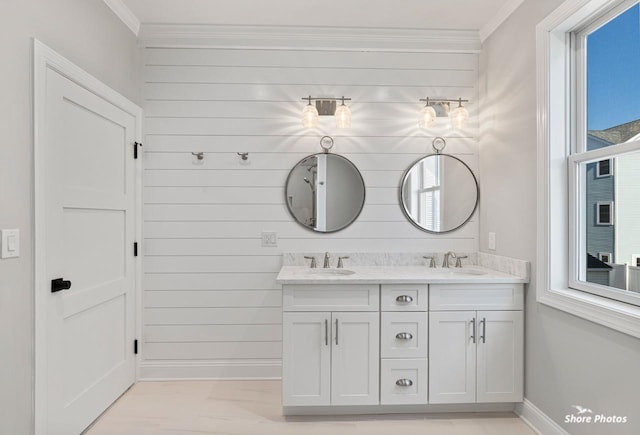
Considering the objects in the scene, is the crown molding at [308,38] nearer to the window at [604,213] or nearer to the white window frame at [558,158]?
the white window frame at [558,158]

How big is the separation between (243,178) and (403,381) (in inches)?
71.2

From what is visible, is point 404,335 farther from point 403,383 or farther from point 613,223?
point 613,223

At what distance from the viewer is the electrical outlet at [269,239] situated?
2.91 metres

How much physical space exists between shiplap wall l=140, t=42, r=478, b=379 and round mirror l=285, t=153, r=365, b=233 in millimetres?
68

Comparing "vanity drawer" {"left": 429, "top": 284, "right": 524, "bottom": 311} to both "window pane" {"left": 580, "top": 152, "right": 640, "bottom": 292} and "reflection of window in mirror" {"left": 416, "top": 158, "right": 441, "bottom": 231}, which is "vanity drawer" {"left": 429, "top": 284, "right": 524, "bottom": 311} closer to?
"window pane" {"left": 580, "top": 152, "right": 640, "bottom": 292}

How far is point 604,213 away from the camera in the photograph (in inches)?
75.0

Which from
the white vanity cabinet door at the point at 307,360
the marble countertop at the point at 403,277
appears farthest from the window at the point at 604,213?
the white vanity cabinet door at the point at 307,360

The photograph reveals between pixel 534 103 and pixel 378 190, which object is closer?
pixel 534 103

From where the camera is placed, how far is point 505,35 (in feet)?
8.50

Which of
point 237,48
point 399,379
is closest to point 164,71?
point 237,48

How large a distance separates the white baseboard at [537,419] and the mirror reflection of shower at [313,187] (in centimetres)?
182

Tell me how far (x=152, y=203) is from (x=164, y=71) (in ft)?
3.32

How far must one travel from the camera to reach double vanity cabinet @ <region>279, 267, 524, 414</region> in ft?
7.53

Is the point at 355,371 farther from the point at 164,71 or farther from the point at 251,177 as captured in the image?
the point at 164,71
